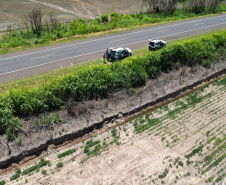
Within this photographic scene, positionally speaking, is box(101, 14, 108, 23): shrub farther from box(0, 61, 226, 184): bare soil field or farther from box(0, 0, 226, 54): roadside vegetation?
box(0, 61, 226, 184): bare soil field

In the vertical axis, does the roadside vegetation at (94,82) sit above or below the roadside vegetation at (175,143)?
above

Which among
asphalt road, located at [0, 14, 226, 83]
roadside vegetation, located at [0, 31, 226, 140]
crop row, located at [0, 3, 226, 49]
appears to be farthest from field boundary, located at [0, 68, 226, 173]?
crop row, located at [0, 3, 226, 49]

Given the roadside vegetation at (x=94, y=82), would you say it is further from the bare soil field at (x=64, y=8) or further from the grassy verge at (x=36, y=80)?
the bare soil field at (x=64, y=8)

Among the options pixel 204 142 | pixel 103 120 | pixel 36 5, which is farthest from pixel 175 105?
pixel 36 5

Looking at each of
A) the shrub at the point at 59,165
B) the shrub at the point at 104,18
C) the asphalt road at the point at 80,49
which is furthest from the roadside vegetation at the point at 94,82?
the shrub at the point at 104,18

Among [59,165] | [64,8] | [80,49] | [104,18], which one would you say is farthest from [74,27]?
[59,165]

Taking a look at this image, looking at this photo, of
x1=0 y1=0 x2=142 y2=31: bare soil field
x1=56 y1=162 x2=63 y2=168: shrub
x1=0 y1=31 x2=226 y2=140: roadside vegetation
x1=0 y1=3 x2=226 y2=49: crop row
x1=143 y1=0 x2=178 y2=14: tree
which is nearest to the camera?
x1=56 y1=162 x2=63 y2=168: shrub

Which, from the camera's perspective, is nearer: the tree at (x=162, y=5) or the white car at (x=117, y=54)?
the white car at (x=117, y=54)
